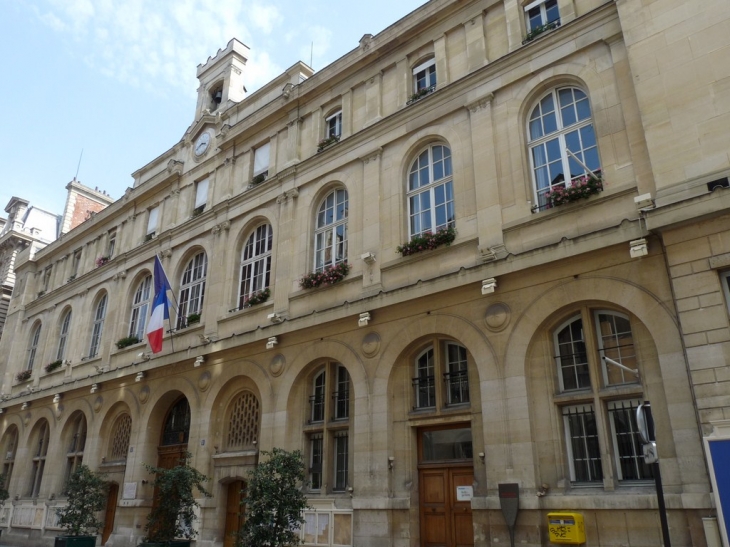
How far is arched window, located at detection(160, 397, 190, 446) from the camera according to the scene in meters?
18.7

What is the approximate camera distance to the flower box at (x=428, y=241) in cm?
1296

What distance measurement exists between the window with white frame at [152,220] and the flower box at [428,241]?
1352 cm

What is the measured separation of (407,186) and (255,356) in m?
6.29

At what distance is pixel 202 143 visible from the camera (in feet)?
74.9

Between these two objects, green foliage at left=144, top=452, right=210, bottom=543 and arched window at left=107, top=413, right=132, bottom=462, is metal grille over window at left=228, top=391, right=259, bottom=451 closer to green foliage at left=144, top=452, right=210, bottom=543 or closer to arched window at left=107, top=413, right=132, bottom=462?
green foliage at left=144, top=452, right=210, bottom=543

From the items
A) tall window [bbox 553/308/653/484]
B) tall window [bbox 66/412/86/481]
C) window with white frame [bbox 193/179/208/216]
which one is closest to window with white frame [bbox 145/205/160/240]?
window with white frame [bbox 193/179/208/216]

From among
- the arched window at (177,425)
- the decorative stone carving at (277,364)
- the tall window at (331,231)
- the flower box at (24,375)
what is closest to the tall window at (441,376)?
the tall window at (331,231)

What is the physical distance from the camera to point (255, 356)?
1644cm

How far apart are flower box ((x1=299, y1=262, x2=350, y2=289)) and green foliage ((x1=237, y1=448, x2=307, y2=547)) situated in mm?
4696

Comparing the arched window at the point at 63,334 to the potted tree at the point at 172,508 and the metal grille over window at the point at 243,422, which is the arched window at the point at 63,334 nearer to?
the metal grille over window at the point at 243,422

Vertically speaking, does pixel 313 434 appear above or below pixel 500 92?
below

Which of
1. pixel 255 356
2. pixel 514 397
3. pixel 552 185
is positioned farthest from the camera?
pixel 255 356

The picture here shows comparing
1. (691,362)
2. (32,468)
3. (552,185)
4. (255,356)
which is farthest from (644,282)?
(32,468)

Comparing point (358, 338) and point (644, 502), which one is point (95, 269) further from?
point (644, 502)
